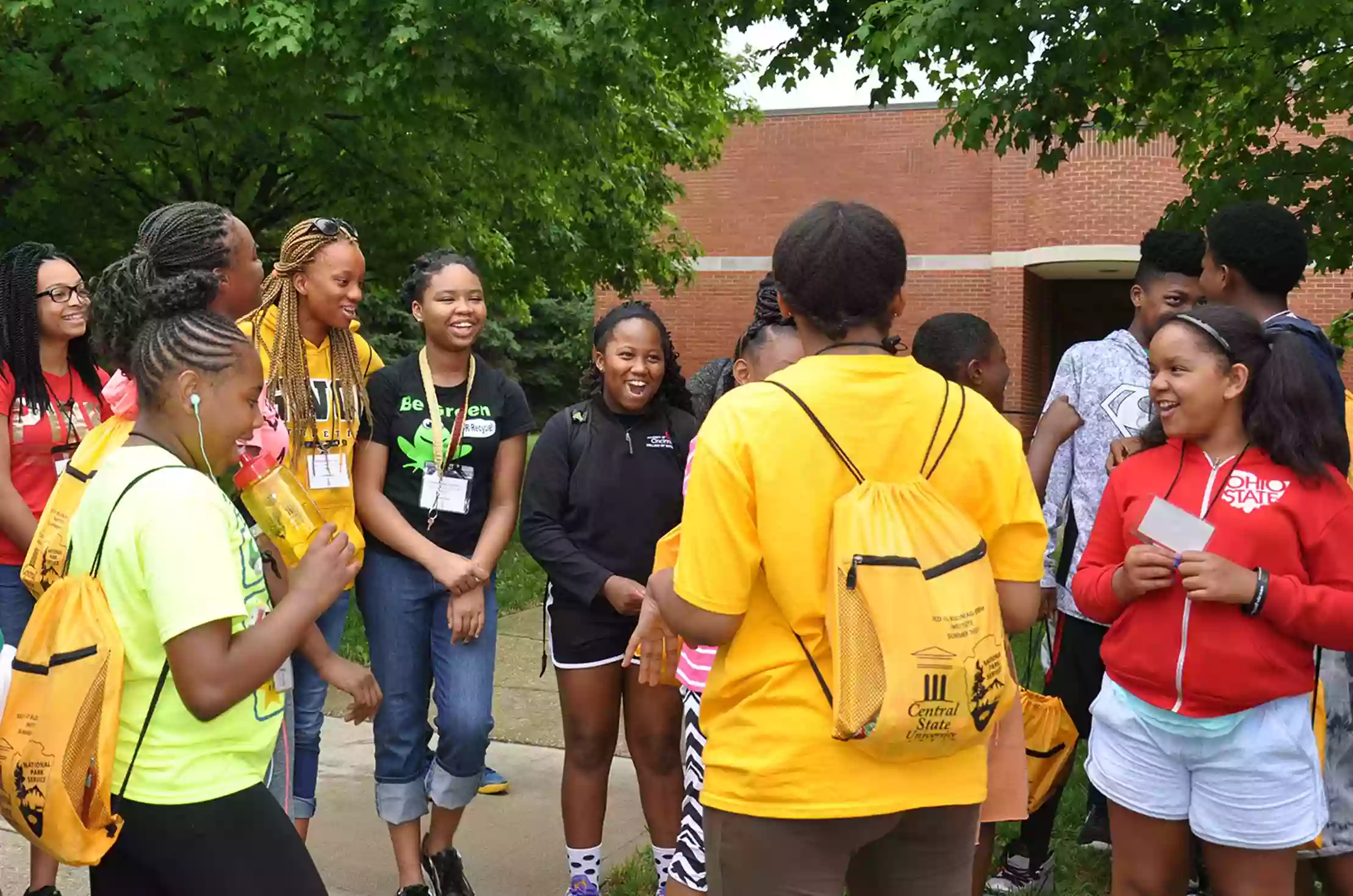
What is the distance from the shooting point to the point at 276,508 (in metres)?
3.16

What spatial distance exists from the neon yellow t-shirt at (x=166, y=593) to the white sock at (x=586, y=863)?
1888 millimetres

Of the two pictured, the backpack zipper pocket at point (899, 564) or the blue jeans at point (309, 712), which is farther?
the blue jeans at point (309, 712)

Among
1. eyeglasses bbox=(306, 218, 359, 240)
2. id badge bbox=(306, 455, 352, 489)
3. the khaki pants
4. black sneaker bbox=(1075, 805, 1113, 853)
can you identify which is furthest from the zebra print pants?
black sneaker bbox=(1075, 805, 1113, 853)

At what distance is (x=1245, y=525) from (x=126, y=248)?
41.4 ft

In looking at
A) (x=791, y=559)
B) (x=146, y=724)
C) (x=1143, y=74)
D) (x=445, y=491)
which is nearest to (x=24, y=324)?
(x=445, y=491)

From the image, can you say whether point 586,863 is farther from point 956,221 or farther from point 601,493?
point 956,221

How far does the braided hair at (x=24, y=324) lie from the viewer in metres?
4.24

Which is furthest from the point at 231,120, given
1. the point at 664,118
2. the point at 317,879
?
the point at 317,879

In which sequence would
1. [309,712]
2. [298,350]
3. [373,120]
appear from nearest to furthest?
[298,350], [309,712], [373,120]

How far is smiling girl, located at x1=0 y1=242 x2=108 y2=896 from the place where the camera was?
421cm

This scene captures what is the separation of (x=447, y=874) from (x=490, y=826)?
2.77 ft

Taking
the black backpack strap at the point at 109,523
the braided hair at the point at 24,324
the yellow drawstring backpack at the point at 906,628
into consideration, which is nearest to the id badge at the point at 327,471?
the braided hair at the point at 24,324

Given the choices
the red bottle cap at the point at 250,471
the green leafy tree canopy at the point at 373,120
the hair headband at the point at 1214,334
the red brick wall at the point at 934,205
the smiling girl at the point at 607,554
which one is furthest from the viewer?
the red brick wall at the point at 934,205

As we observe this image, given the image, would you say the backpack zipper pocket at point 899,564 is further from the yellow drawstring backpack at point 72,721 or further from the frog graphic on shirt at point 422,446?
the frog graphic on shirt at point 422,446
